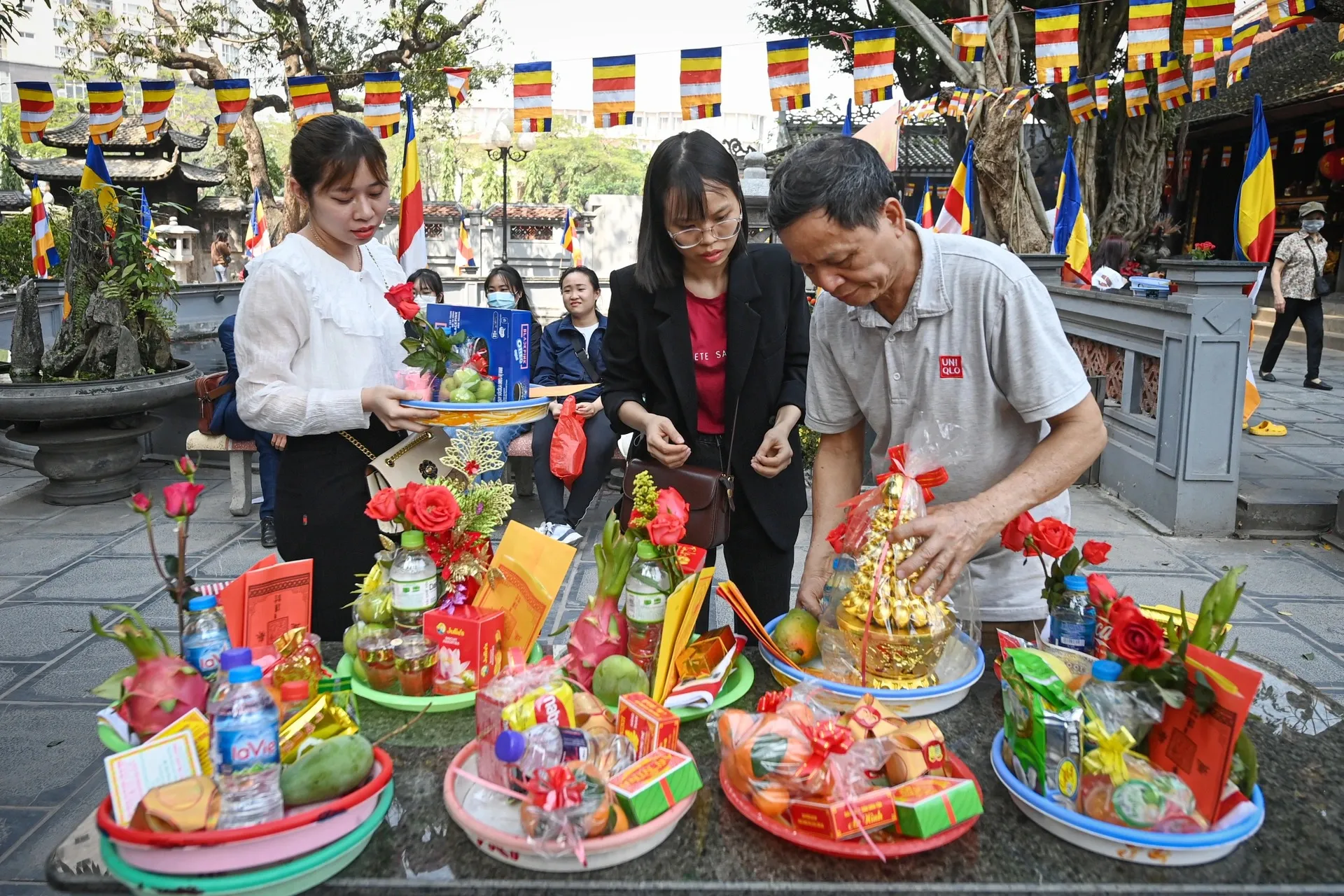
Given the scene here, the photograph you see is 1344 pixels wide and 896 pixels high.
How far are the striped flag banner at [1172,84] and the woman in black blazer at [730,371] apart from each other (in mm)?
8727

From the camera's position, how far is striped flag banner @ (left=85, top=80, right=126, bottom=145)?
7887mm

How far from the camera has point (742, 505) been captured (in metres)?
2.35

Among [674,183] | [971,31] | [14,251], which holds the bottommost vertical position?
[674,183]

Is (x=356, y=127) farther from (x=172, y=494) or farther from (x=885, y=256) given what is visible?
(x=885, y=256)

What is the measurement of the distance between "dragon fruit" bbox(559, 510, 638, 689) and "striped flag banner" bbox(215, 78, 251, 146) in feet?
28.8

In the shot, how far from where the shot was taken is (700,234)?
2123 millimetres

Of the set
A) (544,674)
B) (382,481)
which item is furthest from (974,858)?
(382,481)

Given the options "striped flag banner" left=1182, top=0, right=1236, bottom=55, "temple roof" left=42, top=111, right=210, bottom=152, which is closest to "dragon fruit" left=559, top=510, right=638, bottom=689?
"striped flag banner" left=1182, top=0, right=1236, bottom=55

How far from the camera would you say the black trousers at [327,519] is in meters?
2.07

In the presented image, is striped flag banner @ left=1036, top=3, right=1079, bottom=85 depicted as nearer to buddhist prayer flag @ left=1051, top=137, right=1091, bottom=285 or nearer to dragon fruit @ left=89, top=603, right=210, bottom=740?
buddhist prayer flag @ left=1051, top=137, right=1091, bottom=285

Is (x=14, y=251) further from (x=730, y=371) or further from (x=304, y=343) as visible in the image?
(x=730, y=371)

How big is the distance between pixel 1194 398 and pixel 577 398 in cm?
345

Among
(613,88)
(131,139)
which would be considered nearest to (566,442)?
(613,88)

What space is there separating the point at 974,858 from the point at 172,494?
1190 millimetres
